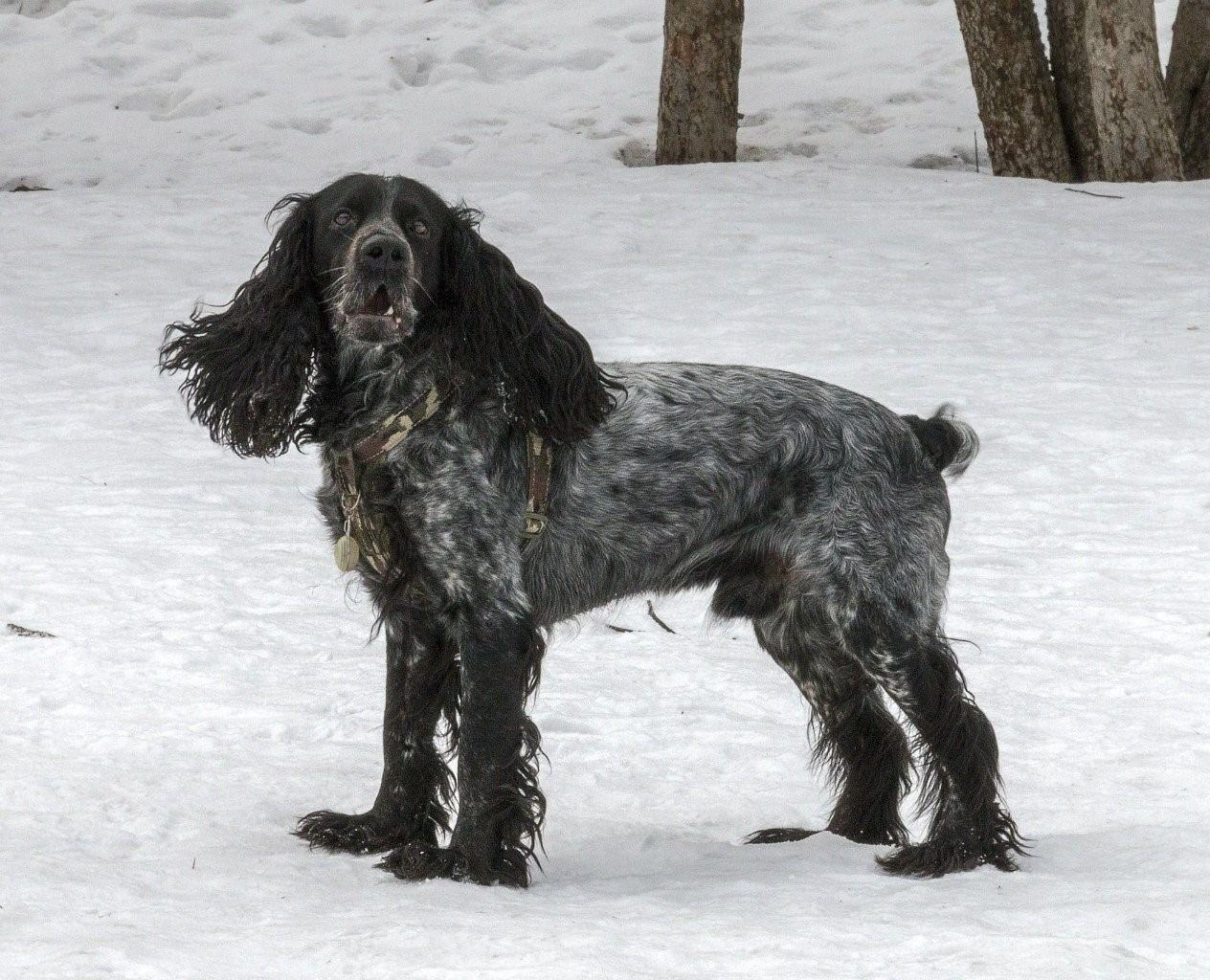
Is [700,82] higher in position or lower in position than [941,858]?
higher

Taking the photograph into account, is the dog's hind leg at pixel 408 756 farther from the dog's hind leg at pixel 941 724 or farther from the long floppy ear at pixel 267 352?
the dog's hind leg at pixel 941 724

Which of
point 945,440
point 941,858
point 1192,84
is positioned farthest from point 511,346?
point 1192,84

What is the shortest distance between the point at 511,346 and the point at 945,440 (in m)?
1.28

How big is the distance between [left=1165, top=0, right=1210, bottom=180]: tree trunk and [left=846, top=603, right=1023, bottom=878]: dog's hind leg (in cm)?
871

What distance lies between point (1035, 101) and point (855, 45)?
11.3 feet

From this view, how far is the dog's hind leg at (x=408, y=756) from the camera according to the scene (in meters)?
4.45

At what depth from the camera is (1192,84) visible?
12195 millimetres

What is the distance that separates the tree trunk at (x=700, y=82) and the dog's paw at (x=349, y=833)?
8.88 metres

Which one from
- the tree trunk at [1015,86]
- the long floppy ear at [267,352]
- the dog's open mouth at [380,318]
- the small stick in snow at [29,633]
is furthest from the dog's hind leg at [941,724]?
the tree trunk at [1015,86]

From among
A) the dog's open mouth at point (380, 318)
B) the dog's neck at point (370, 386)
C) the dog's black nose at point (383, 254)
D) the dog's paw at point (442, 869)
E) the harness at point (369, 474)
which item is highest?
the dog's black nose at point (383, 254)

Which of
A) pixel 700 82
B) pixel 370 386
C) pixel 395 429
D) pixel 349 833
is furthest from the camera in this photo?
pixel 700 82

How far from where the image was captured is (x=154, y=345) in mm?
9531

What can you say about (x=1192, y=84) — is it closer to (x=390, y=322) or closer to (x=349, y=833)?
(x=390, y=322)

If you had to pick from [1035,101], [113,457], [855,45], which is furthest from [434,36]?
[113,457]
